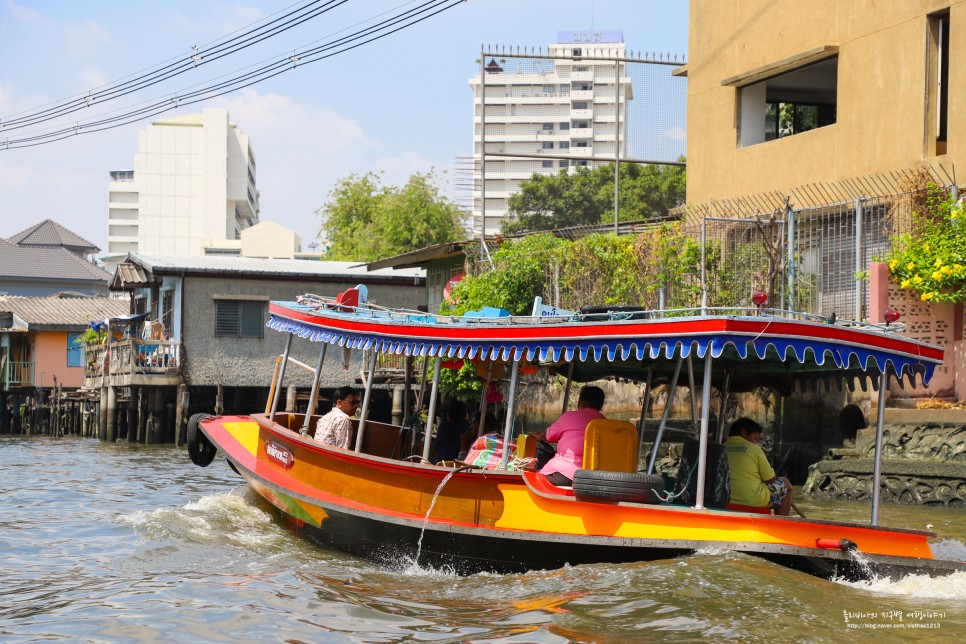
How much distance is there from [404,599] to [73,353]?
110 ft

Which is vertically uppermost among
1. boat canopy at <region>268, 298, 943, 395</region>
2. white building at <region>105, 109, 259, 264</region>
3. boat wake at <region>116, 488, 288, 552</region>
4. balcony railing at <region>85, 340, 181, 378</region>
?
white building at <region>105, 109, 259, 264</region>

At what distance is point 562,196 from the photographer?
182ft

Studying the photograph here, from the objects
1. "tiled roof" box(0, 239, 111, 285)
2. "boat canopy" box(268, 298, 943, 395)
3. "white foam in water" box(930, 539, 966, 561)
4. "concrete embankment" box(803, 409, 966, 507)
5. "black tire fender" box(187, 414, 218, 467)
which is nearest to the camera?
"boat canopy" box(268, 298, 943, 395)

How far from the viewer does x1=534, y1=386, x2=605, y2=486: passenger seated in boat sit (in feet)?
27.6

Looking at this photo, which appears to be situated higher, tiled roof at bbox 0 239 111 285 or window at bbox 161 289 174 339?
tiled roof at bbox 0 239 111 285

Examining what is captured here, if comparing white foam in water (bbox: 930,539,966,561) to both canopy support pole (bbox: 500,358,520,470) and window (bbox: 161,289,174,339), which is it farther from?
window (bbox: 161,289,174,339)

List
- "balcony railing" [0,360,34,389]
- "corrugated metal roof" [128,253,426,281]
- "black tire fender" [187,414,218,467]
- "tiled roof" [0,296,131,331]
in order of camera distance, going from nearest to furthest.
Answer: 1. "black tire fender" [187,414,218,467]
2. "corrugated metal roof" [128,253,426,281]
3. "tiled roof" [0,296,131,331]
4. "balcony railing" [0,360,34,389]

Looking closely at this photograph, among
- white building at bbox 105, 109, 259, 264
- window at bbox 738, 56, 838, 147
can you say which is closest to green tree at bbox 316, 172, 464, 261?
window at bbox 738, 56, 838, 147

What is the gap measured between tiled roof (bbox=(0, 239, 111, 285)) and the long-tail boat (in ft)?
155

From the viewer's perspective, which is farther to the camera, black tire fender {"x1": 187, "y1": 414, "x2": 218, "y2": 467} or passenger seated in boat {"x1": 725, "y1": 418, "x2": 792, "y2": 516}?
black tire fender {"x1": 187, "y1": 414, "x2": 218, "y2": 467}

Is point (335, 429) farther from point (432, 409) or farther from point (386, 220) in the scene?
point (386, 220)

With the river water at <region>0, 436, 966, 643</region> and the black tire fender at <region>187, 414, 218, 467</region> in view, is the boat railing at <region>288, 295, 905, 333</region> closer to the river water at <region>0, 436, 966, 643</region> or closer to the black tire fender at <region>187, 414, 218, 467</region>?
the river water at <region>0, 436, 966, 643</region>

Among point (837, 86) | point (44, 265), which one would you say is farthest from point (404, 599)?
point (44, 265)

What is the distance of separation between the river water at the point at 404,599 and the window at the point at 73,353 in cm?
2926
